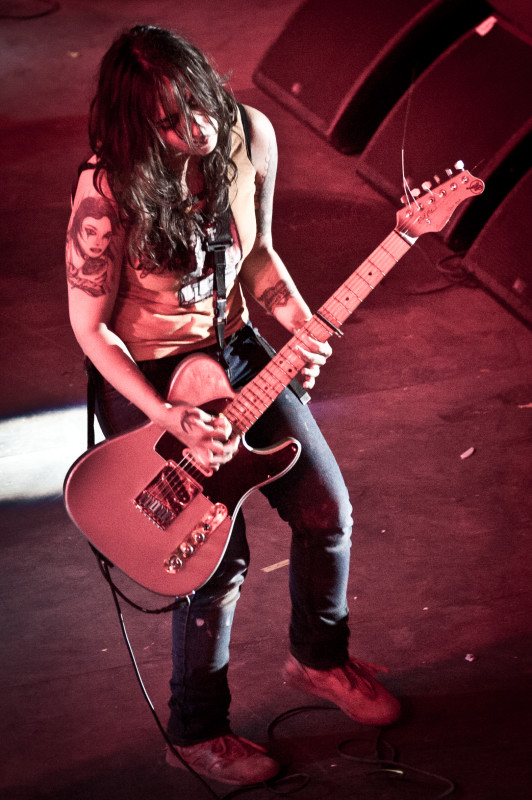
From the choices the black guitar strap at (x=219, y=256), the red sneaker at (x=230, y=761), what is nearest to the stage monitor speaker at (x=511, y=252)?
the black guitar strap at (x=219, y=256)

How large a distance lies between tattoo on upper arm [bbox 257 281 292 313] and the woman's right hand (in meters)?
0.48

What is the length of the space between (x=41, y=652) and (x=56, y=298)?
2.52 metres

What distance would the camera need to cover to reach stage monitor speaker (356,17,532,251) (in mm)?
2674

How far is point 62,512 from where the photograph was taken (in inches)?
141

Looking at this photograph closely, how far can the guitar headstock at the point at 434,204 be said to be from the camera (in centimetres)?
221

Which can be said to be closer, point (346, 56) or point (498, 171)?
point (498, 171)

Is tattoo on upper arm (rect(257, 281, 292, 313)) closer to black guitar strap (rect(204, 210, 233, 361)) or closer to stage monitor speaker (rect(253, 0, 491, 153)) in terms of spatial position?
black guitar strap (rect(204, 210, 233, 361))

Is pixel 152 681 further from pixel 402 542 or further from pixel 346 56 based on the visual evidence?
pixel 346 56

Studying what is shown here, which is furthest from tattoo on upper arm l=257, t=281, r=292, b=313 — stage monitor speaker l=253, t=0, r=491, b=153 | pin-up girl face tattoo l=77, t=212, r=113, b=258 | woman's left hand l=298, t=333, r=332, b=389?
stage monitor speaker l=253, t=0, r=491, b=153

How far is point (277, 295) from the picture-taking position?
8.41ft

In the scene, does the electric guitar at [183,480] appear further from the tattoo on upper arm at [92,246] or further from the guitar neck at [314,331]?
the tattoo on upper arm at [92,246]

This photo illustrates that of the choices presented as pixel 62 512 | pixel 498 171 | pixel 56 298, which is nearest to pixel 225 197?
pixel 498 171

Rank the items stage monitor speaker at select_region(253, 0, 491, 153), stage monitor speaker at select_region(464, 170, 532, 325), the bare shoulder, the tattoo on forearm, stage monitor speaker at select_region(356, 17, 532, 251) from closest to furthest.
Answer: the tattoo on forearm, the bare shoulder, stage monitor speaker at select_region(464, 170, 532, 325), stage monitor speaker at select_region(356, 17, 532, 251), stage monitor speaker at select_region(253, 0, 491, 153)

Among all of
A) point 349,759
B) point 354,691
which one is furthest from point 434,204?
point 349,759
